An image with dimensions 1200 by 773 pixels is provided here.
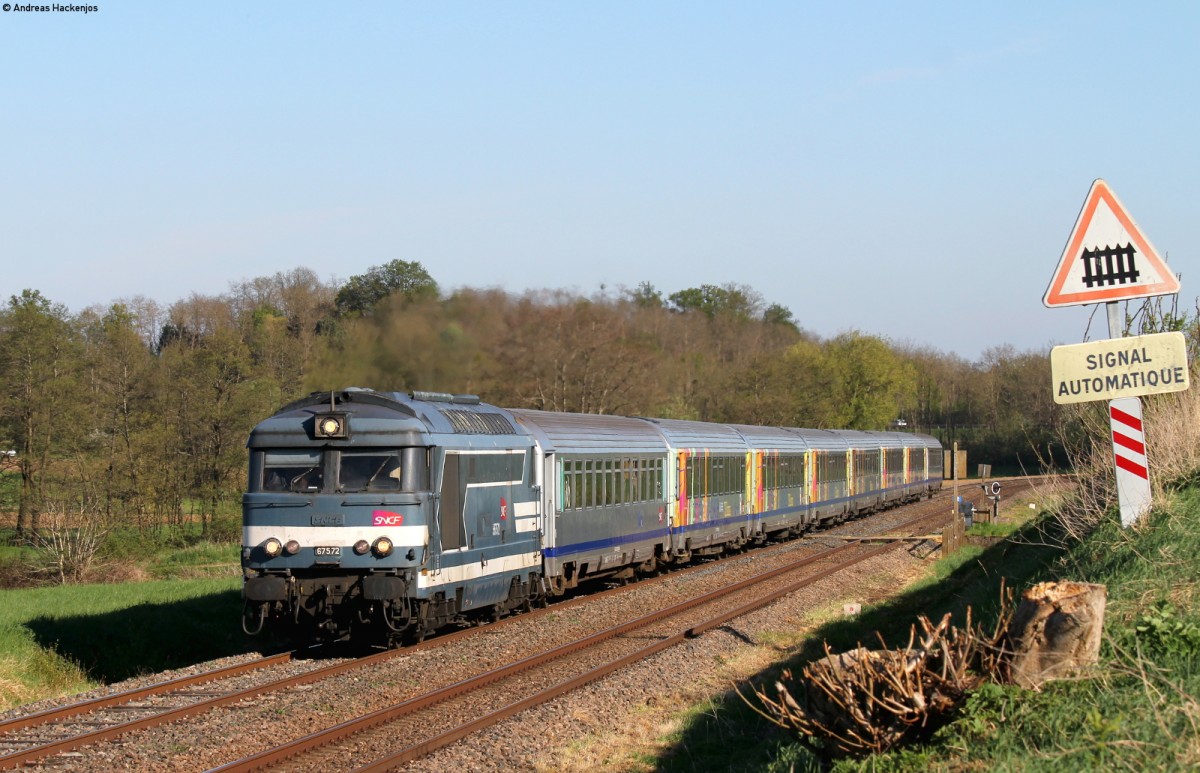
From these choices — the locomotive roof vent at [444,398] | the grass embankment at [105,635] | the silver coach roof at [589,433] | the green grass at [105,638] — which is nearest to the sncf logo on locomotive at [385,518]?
the locomotive roof vent at [444,398]

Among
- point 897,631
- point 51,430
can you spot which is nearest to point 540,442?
point 897,631

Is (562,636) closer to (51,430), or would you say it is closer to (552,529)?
(552,529)

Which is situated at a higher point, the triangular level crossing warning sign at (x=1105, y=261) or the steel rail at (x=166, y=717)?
the triangular level crossing warning sign at (x=1105, y=261)

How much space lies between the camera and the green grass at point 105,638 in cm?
1619

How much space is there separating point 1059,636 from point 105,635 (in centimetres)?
1677

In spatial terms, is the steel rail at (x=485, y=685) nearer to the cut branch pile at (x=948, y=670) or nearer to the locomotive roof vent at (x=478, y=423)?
the locomotive roof vent at (x=478, y=423)

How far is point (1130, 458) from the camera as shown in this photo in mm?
8430

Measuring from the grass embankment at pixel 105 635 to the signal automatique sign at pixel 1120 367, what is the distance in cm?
1307

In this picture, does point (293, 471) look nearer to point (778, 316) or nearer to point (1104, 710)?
point (1104, 710)

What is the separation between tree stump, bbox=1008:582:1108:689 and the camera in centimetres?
586

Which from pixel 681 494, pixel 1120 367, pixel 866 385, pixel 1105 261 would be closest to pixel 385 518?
pixel 1120 367

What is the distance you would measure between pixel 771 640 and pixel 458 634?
13.6 feet

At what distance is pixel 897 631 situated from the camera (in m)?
15.6

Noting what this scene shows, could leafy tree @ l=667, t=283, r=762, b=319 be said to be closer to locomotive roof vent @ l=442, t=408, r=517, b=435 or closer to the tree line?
the tree line
